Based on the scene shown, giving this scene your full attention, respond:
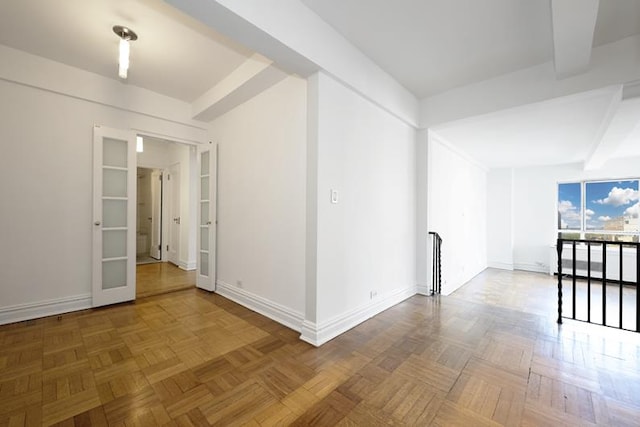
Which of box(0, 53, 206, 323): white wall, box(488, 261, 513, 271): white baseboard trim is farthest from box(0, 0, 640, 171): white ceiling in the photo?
box(488, 261, 513, 271): white baseboard trim

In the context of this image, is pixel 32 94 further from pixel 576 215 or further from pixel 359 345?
pixel 576 215

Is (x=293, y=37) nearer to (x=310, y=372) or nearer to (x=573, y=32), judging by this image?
(x=573, y=32)

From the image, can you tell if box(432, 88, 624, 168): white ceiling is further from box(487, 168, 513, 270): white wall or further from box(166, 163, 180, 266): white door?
box(166, 163, 180, 266): white door

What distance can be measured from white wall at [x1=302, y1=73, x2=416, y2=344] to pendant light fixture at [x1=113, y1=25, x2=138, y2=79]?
167 centimetres

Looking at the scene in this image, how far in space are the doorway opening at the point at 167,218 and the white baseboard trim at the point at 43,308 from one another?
0.93 metres

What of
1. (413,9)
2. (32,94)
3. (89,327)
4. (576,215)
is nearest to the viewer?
(413,9)

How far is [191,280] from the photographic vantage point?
4.40m

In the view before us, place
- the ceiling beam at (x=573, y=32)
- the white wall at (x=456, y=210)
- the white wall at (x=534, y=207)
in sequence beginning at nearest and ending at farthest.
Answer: the ceiling beam at (x=573, y=32)
the white wall at (x=456, y=210)
the white wall at (x=534, y=207)

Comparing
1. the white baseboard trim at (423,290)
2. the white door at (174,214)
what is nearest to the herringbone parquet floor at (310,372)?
the white baseboard trim at (423,290)

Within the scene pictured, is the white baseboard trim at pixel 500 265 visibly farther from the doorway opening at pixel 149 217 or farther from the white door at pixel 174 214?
the doorway opening at pixel 149 217

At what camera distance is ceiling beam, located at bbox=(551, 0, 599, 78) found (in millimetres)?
1658

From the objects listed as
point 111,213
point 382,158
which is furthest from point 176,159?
point 382,158

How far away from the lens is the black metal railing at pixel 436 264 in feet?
12.6

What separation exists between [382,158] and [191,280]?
3.60 m
